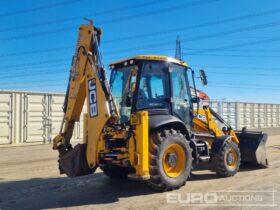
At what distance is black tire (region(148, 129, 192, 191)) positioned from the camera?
660 cm

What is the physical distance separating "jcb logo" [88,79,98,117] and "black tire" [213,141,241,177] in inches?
119

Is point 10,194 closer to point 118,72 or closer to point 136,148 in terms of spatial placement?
point 136,148

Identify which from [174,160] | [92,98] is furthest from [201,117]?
[92,98]

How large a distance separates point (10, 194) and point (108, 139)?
2004 mm

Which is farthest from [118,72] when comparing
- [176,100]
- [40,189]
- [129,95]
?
[40,189]

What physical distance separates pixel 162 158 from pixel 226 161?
2.35 metres

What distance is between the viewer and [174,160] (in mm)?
7125

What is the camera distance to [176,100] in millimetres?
7824

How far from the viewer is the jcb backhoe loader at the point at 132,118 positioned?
6637 mm

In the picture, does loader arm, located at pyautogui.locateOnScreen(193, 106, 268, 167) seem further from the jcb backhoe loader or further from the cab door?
the jcb backhoe loader

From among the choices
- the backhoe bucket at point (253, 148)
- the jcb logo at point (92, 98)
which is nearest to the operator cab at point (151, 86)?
the jcb logo at point (92, 98)

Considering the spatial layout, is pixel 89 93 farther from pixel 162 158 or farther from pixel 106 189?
pixel 106 189

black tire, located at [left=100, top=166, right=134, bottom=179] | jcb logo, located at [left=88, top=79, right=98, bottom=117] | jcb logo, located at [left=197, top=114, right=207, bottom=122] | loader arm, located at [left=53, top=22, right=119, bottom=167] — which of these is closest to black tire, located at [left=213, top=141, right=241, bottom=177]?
jcb logo, located at [left=197, top=114, right=207, bottom=122]

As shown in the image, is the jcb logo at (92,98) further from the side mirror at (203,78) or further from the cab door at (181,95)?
the side mirror at (203,78)
